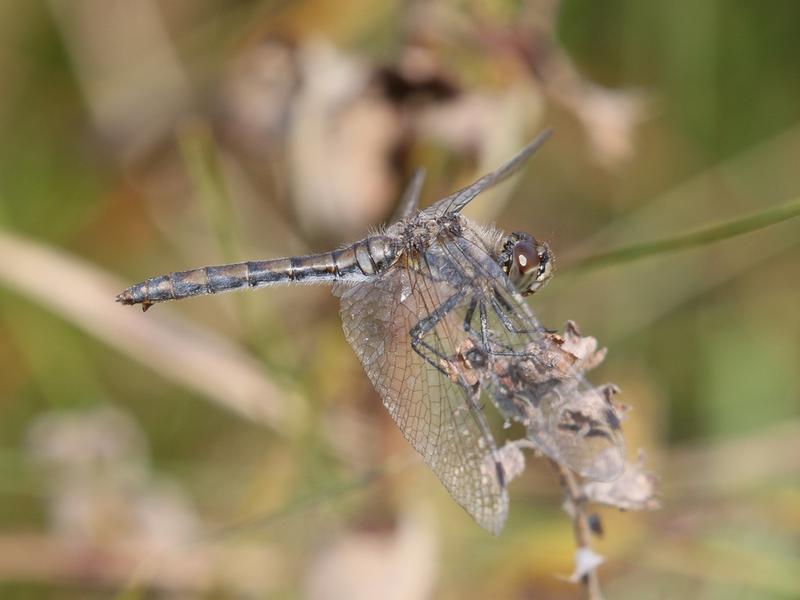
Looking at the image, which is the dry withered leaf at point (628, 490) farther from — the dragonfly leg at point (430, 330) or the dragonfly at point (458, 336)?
the dragonfly leg at point (430, 330)

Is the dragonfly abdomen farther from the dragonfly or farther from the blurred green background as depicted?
the blurred green background

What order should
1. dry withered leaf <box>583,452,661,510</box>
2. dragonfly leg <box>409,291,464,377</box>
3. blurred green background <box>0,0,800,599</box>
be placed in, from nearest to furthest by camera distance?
dry withered leaf <box>583,452,661,510</box>, dragonfly leg <box>409,291,464,377</box>, blurred green background <box>0,0,800,599</box>

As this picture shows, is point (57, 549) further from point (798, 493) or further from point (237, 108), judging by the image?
point (798, 493)

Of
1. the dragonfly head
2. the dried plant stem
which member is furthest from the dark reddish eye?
the dried plant stem

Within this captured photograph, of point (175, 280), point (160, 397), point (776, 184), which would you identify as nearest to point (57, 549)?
point (160, 397)

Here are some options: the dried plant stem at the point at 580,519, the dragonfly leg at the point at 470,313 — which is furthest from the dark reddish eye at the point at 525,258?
the dried plant stem at the point at 580,519
